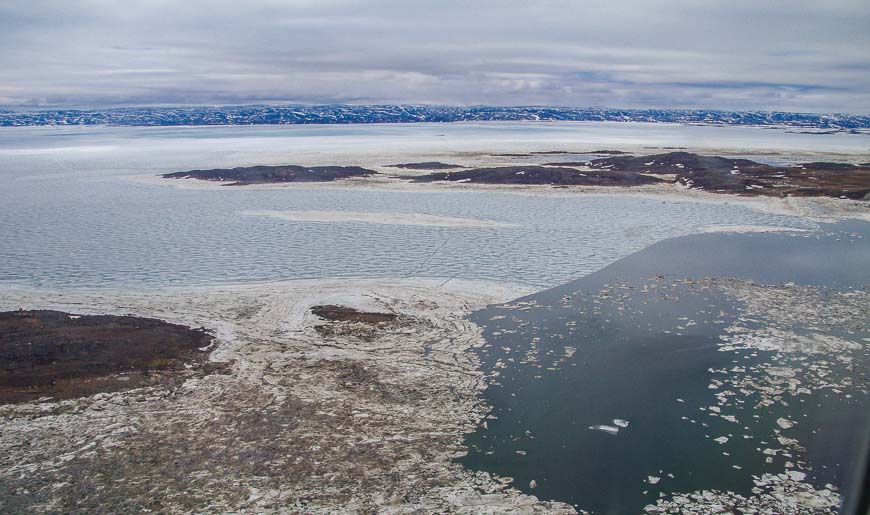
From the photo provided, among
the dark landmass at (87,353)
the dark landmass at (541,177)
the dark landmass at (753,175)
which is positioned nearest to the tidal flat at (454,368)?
the dark landmass at (87,353)

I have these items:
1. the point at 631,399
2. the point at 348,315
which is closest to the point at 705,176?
the point at 348,315

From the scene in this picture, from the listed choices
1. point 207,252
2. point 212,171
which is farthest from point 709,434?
point 212,171

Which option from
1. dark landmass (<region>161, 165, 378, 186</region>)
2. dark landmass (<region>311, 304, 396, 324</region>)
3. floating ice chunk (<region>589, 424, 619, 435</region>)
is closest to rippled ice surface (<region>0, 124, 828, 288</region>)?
dark landmass (<region>311, 304, 396, 324</region>)

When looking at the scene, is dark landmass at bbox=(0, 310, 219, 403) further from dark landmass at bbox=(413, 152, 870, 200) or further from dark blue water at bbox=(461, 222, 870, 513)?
dark landmass at bbox=(413, 152, 870, 200)

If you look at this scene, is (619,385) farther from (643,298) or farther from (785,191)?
(785,191)

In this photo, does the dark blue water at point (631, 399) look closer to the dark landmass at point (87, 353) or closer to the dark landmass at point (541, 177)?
the dark landmass at point (87, 353)
